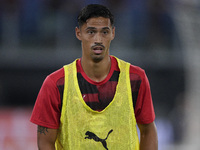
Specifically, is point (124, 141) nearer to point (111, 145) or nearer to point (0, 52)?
point (111, 145)

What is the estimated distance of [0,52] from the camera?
1153 centimetres

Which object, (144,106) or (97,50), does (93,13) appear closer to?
(97,50)

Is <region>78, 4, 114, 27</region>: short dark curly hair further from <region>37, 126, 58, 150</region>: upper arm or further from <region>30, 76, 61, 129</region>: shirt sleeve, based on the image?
<region>37, 126, 58, 150</region>: upper arm

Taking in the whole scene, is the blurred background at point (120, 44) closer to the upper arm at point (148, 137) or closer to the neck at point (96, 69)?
the upper arm at point (148, 137)

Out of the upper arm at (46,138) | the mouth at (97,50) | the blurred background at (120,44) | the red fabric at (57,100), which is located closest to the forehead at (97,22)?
the mouth at (97,50)

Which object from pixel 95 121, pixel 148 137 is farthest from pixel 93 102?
pixel 148 137

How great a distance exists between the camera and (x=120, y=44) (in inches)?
472

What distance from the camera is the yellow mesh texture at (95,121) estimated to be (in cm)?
293

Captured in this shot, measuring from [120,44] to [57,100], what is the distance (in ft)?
30.0

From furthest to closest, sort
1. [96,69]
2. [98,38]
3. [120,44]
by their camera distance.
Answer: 1. [120,44]
2. [96,69]
3. [98,38]

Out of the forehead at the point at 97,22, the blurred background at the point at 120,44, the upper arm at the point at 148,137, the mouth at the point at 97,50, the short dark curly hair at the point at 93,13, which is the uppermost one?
the blurred background at the point at 120,44

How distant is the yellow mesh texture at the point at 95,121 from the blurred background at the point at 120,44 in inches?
310

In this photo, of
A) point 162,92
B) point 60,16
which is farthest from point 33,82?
point 162,92

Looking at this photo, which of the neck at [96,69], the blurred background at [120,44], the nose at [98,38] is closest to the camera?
the nose at [98,38]
